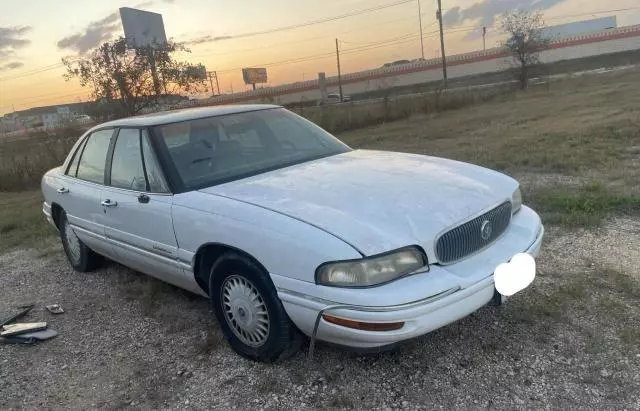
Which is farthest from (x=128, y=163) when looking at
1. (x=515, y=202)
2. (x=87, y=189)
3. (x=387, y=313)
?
(x=515, y=202)

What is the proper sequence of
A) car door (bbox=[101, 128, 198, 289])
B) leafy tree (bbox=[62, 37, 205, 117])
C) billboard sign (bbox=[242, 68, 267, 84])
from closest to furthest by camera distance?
car door (bbox=[101, 128, 198, 289]) → leafy tree (bbox=[62, 37, 205, 117]) → billboard sign (bbox=[242, 68, 267, 84])

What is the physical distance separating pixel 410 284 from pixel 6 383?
2641mm

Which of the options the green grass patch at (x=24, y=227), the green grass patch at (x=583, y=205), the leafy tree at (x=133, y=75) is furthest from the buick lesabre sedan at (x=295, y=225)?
the leafy tree at (x=133, y=75)

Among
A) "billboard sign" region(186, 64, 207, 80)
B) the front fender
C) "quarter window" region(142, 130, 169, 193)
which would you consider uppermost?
"billboard sign" region(186, 64, 207, 80)

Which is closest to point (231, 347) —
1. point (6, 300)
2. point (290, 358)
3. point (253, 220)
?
point (290, 358)

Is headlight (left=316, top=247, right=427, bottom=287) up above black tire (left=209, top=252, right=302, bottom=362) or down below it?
above

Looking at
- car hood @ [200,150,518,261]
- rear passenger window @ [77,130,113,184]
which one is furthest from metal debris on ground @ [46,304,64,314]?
car hood @ [200,150,518,261]

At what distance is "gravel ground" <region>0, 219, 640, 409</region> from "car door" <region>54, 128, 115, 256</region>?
2.22ft

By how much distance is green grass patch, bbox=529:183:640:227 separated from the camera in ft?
16.8

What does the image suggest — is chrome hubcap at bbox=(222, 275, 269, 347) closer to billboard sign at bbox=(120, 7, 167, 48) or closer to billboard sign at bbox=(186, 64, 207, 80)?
billboard sign at bbox=(186, 64, 207, 80)

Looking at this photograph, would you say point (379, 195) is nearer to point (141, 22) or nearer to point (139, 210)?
point (139, 210)

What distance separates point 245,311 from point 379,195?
3.31 feet

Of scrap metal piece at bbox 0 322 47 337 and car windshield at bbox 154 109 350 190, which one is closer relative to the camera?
car windshield at bbox 154 109 350 190

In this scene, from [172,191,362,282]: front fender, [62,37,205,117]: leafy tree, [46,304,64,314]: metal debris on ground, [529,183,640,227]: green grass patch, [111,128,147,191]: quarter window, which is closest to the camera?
[172,191,362,282]: front fender
